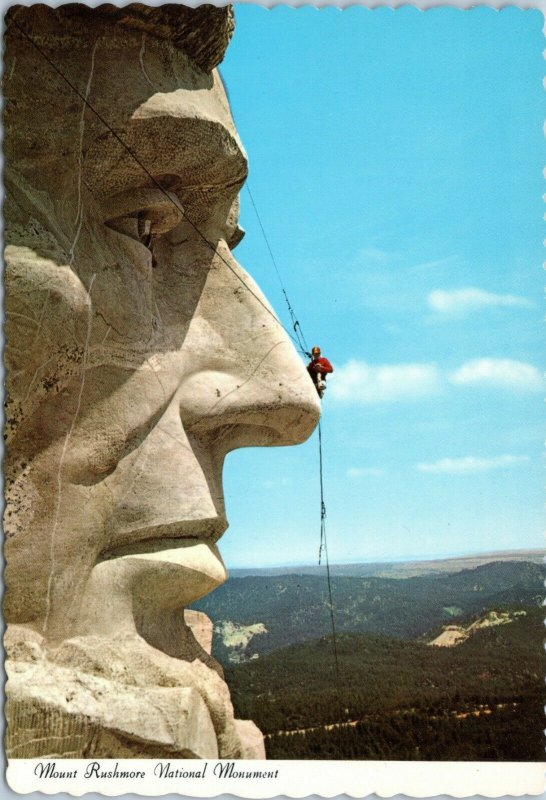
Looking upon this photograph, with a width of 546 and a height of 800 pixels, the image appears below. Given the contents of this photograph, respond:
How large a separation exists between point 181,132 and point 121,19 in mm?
394

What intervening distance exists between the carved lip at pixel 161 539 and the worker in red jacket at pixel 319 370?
2.49ft

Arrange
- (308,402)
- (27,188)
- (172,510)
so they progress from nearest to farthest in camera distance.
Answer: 1. (27,188)
2. (172,510)
3. (308,402)

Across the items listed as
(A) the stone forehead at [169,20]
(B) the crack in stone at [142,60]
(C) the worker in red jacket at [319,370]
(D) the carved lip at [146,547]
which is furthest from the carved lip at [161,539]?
(A) the stone forehead at [169,20]

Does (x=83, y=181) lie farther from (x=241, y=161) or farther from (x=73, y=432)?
(x=73, y=432)

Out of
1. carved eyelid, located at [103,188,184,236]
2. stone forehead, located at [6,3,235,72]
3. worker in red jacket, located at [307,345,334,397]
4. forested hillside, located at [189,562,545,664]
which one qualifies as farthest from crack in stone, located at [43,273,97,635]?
forested hillside, located at [189,562,545,664]

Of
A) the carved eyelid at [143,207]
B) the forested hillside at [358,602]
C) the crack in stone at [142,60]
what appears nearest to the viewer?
the crack in stone at [142,60]

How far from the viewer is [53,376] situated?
3.22 metres

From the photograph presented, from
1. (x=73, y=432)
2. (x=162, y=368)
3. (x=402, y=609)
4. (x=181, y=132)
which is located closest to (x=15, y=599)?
(x=73, y=432)

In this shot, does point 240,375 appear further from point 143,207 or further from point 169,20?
point 169,20

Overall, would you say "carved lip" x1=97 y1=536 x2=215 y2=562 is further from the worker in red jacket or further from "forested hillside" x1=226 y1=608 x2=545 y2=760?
"forested hillside" x1=226 y1=608 x2=545 y2=760

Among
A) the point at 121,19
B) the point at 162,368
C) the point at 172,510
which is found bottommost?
the point at 172,510

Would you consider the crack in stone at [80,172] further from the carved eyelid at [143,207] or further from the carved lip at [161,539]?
the carved lip at [161,539]

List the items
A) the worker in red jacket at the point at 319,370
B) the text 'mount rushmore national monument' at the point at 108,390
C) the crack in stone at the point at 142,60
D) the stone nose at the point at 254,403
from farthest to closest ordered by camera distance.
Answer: the worker in red jacket at the point at 319,370
the stone nose at the point at 254,403
the crack in stone at the point at 142,60
the text 'mount rushmore national monument' at the point at 108,390

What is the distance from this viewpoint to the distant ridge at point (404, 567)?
16.4 ft
